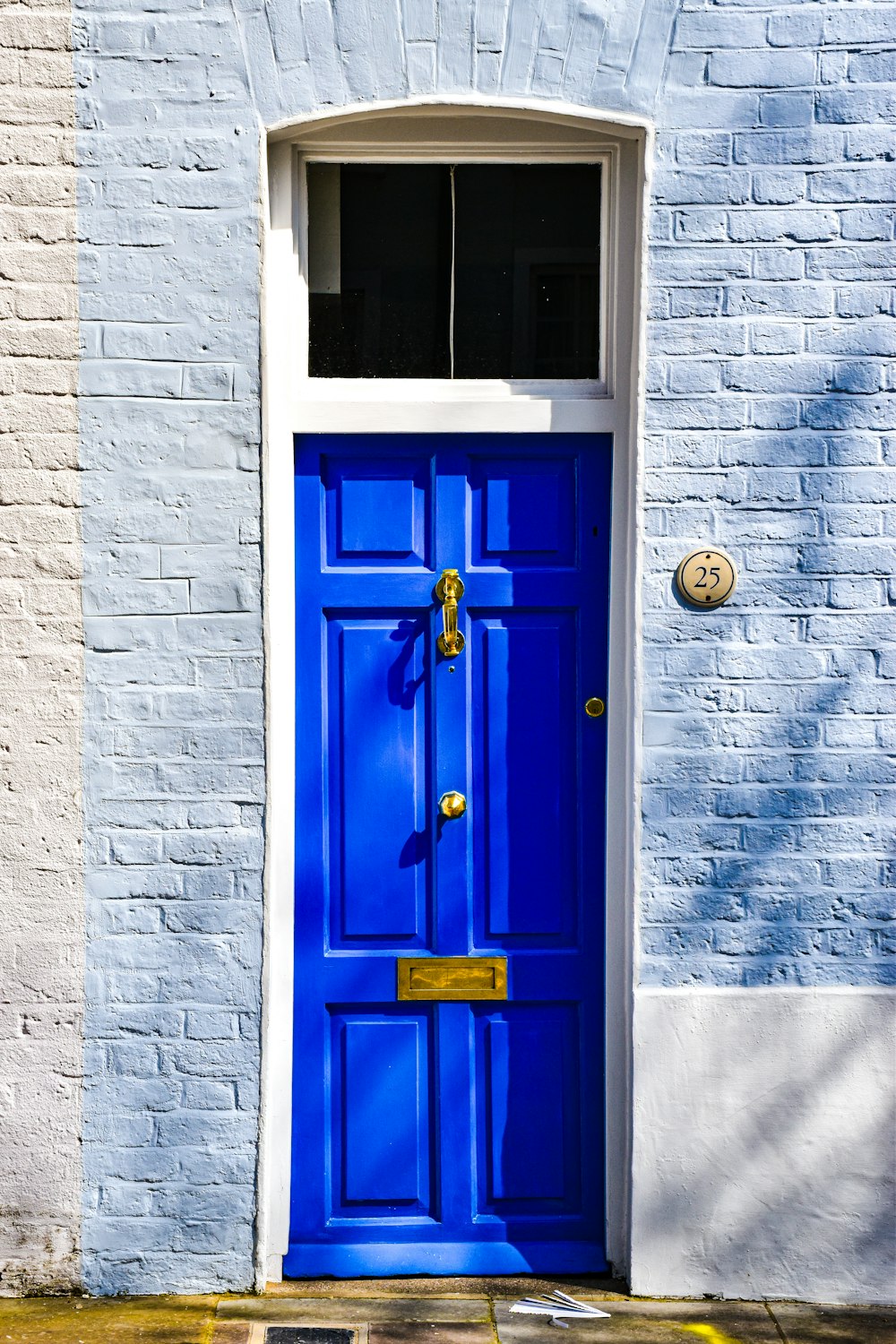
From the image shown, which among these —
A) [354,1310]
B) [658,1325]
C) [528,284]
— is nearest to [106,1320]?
[354,1310]

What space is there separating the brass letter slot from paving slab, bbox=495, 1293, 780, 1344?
A: 2.78 ft

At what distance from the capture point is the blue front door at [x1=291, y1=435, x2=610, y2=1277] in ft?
11.0

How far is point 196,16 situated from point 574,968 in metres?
2.86

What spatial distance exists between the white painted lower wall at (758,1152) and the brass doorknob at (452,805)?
728mm

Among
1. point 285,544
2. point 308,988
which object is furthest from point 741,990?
point 285,544

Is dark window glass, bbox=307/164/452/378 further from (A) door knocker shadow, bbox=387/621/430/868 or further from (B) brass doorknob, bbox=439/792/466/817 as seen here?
(B) brass doorknob, bbox=439/792/466/817

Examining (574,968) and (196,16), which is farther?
(574,968)

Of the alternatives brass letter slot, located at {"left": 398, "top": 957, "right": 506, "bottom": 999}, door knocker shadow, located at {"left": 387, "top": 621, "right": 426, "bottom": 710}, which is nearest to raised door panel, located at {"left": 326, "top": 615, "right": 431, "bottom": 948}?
door knocker shadow, located at {"left": 387, "top": 621, "right": 426, "bottom": 710}

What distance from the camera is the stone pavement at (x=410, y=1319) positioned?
301cm

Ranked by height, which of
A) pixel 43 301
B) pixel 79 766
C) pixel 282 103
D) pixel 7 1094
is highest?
pixel 282 103

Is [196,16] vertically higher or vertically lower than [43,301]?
higher

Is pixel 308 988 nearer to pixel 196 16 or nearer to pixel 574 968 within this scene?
pixel 574 968

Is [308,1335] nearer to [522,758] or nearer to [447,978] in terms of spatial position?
[447,978]

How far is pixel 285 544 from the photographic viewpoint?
3.32 m
